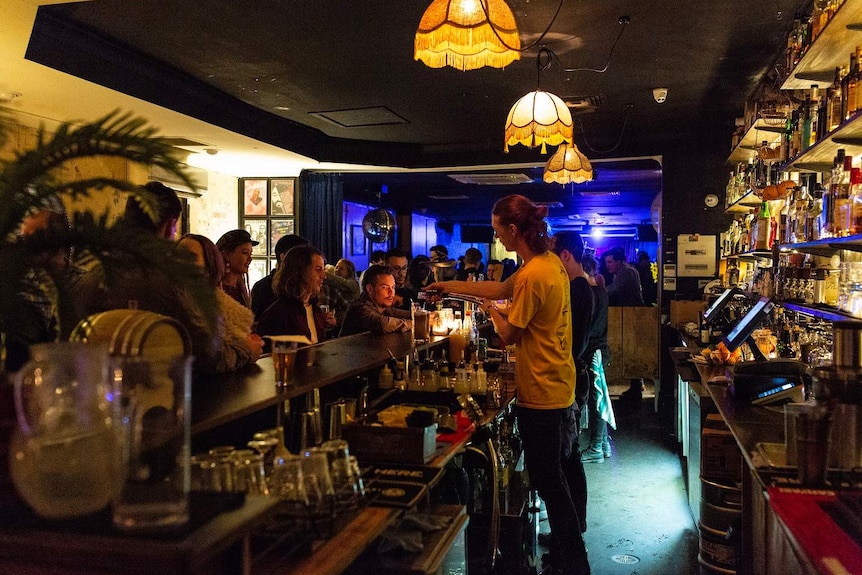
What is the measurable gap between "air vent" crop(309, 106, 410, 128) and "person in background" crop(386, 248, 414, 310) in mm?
1503

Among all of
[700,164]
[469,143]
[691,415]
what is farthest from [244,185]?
[691,415]

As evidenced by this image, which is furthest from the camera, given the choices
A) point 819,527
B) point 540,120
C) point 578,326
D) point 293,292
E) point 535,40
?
point 535,40

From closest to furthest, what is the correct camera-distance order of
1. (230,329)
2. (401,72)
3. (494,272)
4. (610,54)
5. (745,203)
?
(230,329) → (610,54) → (401,72) → (745,203) → (494,272)

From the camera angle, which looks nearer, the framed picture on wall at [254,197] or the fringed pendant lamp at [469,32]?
the fringed pendant lamp at [469,32]

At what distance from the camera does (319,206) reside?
9.84 m

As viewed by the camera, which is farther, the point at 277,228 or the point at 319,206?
the point at 277,228

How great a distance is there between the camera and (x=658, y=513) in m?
4.70

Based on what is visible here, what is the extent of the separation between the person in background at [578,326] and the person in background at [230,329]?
199 cm

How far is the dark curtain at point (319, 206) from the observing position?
9789mm

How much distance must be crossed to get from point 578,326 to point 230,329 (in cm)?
250

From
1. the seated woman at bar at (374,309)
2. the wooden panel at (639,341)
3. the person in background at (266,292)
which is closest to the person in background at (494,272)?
the wooden panel at (639,341)

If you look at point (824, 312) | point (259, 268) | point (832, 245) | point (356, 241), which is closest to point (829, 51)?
point (832, 245)

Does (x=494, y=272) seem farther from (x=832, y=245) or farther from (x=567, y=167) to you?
(x=832, y=245)

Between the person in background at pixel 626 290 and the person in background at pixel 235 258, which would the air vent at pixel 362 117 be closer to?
the person in background at pixel 235 258
